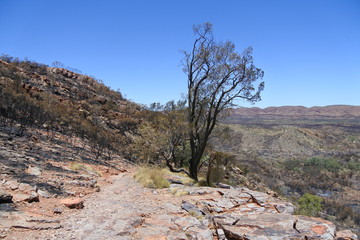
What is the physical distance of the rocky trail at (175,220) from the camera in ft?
16.1

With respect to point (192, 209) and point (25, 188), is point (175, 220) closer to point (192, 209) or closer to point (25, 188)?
point (192, 209)

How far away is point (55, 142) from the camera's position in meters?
15.6

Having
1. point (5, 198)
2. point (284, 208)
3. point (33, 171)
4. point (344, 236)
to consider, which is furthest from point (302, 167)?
point (5, 198)

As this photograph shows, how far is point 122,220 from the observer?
573 centimetres

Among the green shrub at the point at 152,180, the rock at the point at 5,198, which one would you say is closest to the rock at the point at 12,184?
the rock at the point at 5,198

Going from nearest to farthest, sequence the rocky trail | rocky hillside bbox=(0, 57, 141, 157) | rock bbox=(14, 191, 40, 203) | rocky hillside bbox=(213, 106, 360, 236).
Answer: the rocky trail → rock bbox=(14, 191, 40, 203) → rocky hillside bbox=(0, 57, 141, 157) → rocky hillside bbox=(213, 106, 360, 236)

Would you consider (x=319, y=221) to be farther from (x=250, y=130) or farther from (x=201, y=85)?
(x=250, y=130)

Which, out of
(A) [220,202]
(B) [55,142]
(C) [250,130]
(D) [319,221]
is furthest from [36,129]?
(C) [250,130]

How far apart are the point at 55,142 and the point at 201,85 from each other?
9309mm

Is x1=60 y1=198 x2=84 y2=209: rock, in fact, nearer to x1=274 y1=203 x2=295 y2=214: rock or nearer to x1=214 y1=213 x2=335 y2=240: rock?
x1=214 y1=213 x2=335 y2=240: rock

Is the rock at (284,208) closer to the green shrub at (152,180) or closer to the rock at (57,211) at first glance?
the green shrub at (152,180)

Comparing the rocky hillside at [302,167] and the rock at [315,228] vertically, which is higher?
the rock at [315,228]

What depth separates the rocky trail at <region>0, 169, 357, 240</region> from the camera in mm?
4898

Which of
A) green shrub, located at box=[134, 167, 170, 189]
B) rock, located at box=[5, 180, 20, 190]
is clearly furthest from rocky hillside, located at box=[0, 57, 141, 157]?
rock, located at box=[5, 180, 20, 190]
